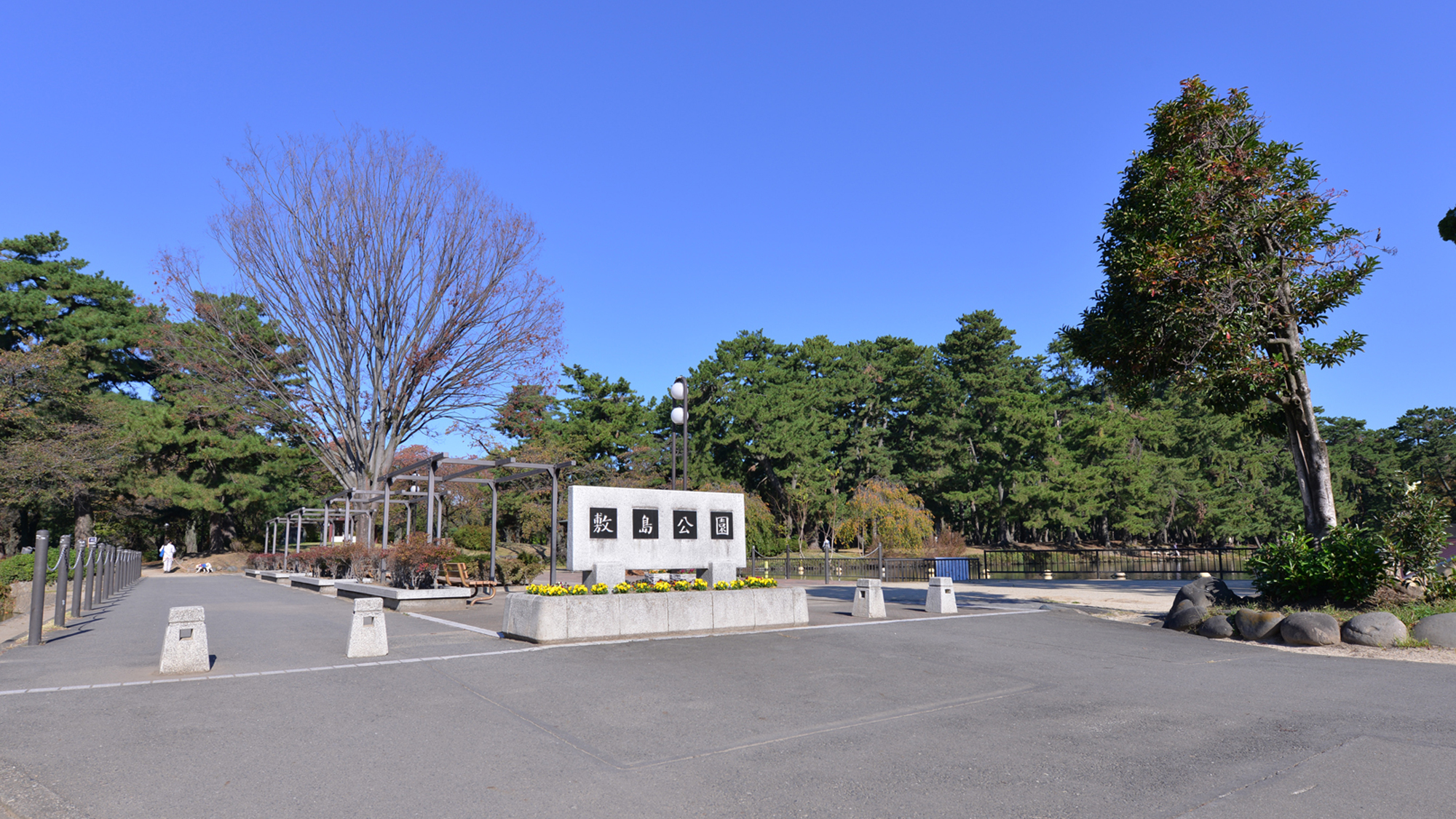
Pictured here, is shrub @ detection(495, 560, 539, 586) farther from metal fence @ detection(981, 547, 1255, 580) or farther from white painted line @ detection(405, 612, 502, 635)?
metal fence @ detection(981, 547, 1255, 580)

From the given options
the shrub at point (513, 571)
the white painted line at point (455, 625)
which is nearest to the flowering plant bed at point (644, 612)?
the white painted line at point (455, 625)

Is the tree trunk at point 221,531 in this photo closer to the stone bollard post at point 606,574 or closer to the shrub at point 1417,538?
the stone bollard post at point 606,574

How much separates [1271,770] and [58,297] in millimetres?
52837

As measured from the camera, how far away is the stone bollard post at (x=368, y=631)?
30.1 ft

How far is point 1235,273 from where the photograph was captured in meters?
13.0

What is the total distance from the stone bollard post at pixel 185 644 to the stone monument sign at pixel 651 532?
4619 millimetres

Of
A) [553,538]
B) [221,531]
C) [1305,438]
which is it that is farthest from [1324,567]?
[221,531]

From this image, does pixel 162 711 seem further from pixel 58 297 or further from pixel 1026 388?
pixel 1026 388

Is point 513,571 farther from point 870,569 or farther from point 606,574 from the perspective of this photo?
point 870,569

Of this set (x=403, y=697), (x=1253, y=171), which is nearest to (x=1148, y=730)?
(x=403, y=697)

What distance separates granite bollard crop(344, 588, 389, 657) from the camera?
916 cm

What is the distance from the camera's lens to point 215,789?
4.43 m

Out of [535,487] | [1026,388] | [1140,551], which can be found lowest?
[1140,551]

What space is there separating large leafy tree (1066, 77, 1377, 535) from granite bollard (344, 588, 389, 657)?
40.8 feet
